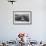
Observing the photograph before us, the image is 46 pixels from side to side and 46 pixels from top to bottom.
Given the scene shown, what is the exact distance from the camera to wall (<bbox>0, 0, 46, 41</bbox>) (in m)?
5.34

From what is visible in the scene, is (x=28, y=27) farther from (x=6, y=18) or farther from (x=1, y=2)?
(x=1, y=2)

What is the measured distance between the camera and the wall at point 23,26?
5344 millimetres

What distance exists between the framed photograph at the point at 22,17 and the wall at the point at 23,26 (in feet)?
0.40

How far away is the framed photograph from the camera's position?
5359 mm

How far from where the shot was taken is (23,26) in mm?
5383

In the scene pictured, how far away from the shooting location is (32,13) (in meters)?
5.35

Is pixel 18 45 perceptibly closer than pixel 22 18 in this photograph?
Yes

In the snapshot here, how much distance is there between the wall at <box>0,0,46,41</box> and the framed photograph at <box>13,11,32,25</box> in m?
0.12

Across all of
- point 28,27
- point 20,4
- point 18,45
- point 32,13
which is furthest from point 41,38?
point 18,45

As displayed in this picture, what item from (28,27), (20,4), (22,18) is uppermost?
(20,4)

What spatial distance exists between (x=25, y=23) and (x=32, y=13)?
49cm

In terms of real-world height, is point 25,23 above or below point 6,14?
below

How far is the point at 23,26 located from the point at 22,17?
0.36 meters

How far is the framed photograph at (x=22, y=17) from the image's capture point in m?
5.36
